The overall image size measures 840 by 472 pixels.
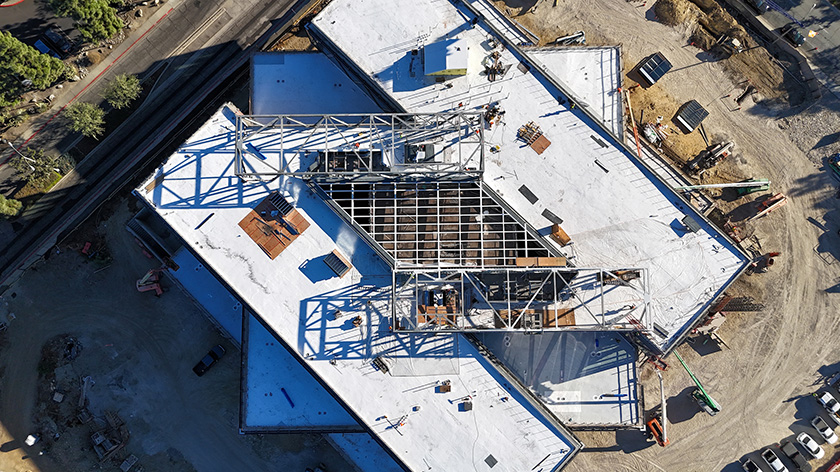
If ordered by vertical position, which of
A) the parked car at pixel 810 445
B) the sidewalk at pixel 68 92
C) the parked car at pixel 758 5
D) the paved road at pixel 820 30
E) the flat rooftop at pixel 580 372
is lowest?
the parked car at pixel 810 445

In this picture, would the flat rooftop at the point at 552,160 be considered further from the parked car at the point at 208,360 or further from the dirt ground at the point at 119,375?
the dirt ground at the point at 119,375

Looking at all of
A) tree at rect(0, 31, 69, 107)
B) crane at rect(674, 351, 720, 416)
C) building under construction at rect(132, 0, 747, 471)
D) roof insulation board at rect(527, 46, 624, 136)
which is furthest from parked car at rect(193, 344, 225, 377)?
crane at rect(674, 351, 720, 416)

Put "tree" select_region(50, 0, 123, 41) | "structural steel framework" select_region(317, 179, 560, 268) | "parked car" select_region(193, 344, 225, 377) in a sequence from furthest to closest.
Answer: "parked car" select_region(193, 344, 225, 377), "tree" select_region(50, 0, 123, 41), "structural steel framework" select_region(317, 179, 560, 268)

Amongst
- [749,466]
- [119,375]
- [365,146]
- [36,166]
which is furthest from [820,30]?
[36,166]

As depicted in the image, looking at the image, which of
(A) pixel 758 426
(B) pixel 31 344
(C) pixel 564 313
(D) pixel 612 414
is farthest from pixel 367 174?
(A) pixel 758 426

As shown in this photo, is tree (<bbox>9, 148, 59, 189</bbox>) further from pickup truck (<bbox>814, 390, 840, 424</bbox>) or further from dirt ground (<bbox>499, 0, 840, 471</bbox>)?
pickup truck (<bbox>814, 390, 840, 424</bbox>)

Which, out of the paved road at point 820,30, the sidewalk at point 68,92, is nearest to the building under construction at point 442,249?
the sidewalk at point 68,92
